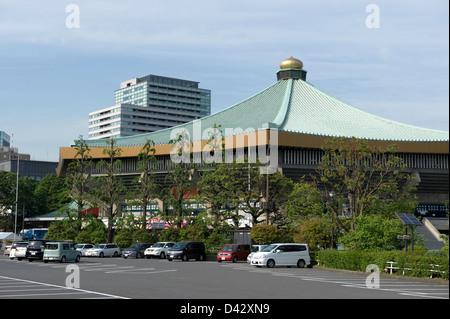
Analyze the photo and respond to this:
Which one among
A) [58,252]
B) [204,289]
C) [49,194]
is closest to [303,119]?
[58,252]

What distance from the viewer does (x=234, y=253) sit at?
44906mm

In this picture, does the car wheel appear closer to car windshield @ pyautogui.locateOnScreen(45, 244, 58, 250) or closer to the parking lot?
the parking lot

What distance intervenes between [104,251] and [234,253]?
15.1 metres

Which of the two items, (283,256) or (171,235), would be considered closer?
(283,256)

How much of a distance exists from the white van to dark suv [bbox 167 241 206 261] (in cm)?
991

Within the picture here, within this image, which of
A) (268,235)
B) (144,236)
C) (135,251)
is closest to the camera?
(268,235)

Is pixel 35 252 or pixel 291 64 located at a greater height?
pixel 291 64

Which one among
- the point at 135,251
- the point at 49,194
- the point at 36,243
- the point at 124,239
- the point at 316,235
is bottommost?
the point at 135,251

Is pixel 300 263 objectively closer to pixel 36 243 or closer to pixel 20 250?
pixel 36 243

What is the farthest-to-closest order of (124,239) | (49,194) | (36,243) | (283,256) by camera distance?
(49,194), (124,239), (36,243), (283,256)

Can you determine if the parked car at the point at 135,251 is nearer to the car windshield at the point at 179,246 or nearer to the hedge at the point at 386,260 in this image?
the car windshield at the point at 179,246
